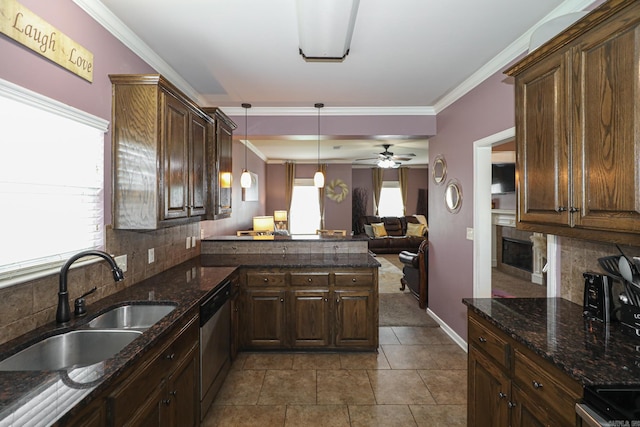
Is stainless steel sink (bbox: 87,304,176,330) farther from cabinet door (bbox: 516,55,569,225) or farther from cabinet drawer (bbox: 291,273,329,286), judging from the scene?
cabinet door (bbox: 516,55,569,225)

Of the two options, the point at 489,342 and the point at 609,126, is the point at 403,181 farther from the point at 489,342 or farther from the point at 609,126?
the point at 609,126

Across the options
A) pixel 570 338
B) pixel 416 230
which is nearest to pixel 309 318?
pixel 570 338

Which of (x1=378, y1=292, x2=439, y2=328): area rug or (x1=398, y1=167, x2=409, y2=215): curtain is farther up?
(x1=398, y1=167, x2=409, y2=215): curtain

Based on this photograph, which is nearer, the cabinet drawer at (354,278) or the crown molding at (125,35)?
the crown molding at (125,35)

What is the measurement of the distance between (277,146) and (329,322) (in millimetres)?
5021

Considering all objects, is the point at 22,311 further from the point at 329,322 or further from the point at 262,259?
the point at 329,322

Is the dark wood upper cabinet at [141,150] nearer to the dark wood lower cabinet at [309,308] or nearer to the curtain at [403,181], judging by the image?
the dark wood lower cabinet at [309,308]

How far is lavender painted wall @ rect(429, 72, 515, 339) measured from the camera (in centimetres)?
293

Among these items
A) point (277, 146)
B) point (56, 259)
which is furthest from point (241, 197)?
point (56, 259)

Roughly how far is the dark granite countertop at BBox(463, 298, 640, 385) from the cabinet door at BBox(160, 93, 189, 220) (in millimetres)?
2154

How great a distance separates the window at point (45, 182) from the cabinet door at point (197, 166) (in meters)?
0.69

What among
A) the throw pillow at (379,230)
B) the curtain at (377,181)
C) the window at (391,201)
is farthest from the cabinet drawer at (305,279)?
the window at (391,201)

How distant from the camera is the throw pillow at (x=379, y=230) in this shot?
9461 millimetres

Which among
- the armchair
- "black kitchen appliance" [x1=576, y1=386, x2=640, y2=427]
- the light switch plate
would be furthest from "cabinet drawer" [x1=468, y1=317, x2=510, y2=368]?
the armchair
